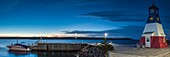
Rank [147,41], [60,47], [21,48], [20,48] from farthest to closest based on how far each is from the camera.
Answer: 1. [20,48]
2. [21,48]
3. [60,47]
4. [147,41]

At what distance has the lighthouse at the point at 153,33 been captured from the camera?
46181mm

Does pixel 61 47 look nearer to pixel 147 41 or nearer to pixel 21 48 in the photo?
pixel 21 48

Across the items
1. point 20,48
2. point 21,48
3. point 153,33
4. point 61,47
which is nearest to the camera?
point 153,33

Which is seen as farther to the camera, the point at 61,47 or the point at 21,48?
the point at 21,48

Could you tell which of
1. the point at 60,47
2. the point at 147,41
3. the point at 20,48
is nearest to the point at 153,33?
the point at 147,41

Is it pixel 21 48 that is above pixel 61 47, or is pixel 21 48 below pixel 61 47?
below

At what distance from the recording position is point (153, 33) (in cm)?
4631

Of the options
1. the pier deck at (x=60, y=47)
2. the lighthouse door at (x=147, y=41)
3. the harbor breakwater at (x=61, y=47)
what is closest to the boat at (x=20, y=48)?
the harbor breakwater at (x=61, y=47)

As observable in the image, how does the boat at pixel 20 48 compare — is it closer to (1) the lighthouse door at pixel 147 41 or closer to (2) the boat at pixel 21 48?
(2) the boat at pixel 21 48

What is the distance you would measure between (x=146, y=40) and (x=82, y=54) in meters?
19.2

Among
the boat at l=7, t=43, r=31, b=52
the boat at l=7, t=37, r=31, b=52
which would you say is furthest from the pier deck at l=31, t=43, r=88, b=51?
the boat at l=7, t=43, r=31, b=52

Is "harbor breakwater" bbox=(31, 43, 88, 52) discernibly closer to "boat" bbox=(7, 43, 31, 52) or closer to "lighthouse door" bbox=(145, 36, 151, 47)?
"boat" bbox=(7, 43, 31, 52)

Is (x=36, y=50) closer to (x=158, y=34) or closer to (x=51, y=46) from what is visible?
(x=51, y=46)

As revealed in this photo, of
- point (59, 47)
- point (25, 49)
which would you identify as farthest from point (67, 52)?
point (25, 49)
